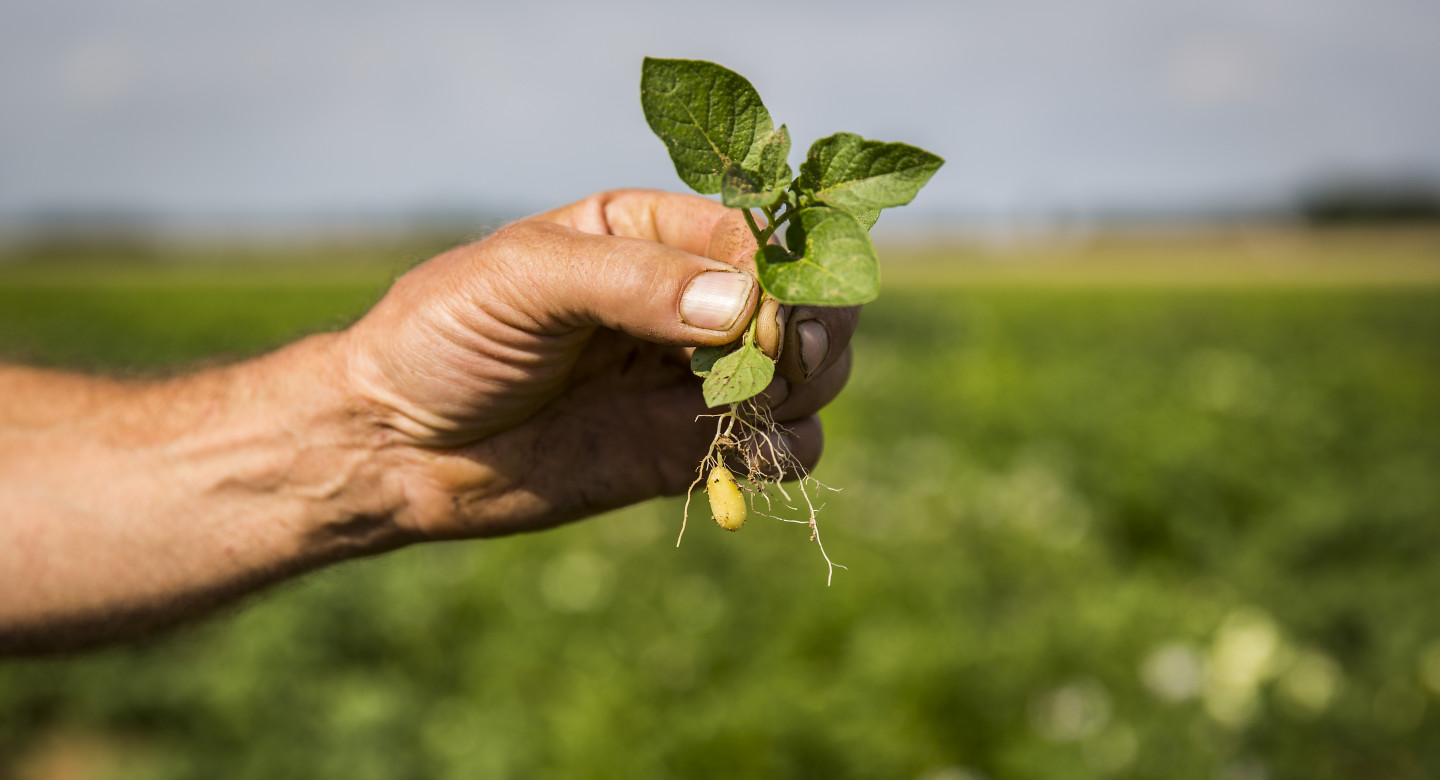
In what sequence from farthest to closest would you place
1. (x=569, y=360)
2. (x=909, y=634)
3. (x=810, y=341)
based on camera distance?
(x=909, y=634) → (x=569, y=360) → (x=810, y=341)

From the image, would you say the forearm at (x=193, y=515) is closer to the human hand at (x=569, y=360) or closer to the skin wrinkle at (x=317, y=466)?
the skin wrinkle at (x=317, y=466)

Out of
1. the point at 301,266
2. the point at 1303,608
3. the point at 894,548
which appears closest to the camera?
the point at 1303,608

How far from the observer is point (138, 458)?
6.44 feet

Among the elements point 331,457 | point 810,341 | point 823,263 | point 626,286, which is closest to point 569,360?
point 626,286

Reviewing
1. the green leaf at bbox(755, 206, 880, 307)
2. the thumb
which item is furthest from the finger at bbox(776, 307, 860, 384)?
the green leaf at bbox(755, 206, 880, 307)

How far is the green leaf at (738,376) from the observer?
1.09 meters

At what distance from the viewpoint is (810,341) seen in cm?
133

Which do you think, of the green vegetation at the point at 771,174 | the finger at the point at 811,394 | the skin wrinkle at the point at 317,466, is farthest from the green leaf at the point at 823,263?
the skin wrinkle at the point at 317,466

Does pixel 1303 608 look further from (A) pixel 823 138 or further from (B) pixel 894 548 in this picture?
(A) pixel 823 138

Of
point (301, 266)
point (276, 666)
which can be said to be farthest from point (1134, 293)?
point (301, 266)

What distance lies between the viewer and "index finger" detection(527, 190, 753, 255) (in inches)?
68.5

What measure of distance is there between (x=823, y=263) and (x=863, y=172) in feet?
0.48

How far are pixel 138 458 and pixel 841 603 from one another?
273cm

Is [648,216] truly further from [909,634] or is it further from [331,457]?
[909,634]
